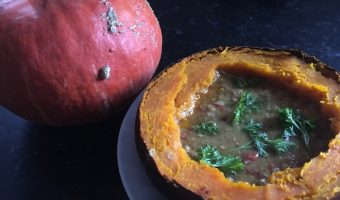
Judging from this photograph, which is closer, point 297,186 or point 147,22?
point 297,186

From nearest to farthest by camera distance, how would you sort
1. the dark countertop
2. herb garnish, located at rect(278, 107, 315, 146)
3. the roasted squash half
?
the roasted squash half < herb garnish, located at rect(278, 107, 315, 146) < the dark countertop

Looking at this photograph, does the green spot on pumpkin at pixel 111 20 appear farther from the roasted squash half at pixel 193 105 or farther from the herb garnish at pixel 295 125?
the herb garnish at pixel 295 125

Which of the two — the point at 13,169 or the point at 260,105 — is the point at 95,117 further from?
the point at 260,105

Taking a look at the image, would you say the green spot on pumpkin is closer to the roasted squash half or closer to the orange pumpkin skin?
the orange pumpkin skin

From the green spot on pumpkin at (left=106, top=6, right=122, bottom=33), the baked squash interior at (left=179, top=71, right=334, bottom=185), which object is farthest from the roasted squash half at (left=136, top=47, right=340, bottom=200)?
the green spot on pumpkin at (left=106, top=6, right=122, bottom=33)

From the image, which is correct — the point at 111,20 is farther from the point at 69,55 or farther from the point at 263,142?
the point at 263,142

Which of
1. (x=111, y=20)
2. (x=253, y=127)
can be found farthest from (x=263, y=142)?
(x=111, y=20)

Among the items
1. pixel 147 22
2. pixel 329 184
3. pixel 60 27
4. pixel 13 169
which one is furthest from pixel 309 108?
pixel 13 169
